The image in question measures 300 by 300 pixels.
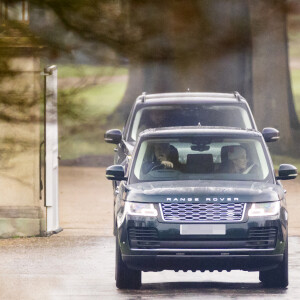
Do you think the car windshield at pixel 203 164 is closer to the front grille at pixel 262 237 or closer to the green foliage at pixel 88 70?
the front grille at pixel 262 237

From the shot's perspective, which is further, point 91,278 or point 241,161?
point 91,278

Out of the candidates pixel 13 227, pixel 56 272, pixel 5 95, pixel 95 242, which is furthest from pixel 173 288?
pixel 5 95

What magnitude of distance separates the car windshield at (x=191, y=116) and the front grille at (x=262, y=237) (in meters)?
5.66

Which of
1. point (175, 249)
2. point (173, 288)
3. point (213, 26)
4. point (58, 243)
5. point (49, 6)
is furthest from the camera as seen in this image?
point (58, 243)

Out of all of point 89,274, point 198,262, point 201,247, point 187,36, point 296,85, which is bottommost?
point 296,85

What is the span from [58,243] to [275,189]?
18.7ft

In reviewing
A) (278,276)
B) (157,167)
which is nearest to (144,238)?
(157,167)

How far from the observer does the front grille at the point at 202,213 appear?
953cm

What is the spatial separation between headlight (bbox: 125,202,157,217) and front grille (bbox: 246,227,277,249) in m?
0.89

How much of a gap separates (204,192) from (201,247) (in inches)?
21.7

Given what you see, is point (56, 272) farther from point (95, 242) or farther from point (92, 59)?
point (92, 59)

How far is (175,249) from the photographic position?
31.0 ft

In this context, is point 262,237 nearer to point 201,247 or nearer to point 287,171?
point 201,247

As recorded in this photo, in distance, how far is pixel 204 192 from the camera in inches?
382
